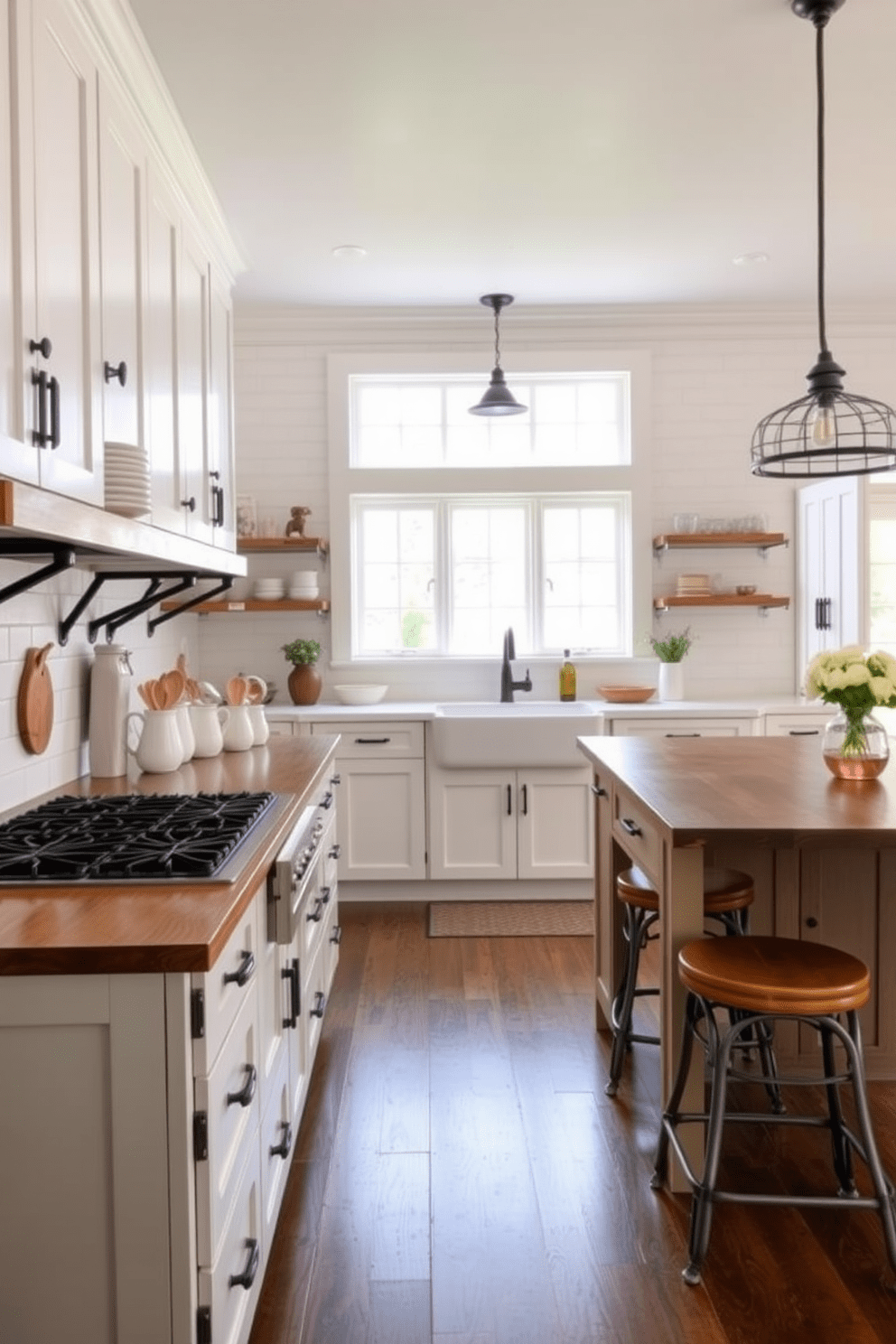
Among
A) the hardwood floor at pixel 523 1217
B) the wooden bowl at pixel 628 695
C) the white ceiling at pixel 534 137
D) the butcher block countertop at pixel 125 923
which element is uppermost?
the white ceiling at pixel 534 137

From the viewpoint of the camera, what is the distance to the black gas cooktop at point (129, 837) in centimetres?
184

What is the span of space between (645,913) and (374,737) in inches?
83.1

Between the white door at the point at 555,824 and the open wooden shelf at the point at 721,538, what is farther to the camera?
the open wooden shelf at the point at 721,538

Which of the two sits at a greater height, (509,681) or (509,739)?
(509,681)

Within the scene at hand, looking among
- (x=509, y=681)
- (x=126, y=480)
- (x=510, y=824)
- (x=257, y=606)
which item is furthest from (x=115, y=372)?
(x=509, y=681)

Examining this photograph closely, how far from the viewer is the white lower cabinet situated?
4.91 meters

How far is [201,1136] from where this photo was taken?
1497 mm

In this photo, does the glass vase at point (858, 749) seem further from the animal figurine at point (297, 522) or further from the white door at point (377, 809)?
the animal figurine at point (297, 522)

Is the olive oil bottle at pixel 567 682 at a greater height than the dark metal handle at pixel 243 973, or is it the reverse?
the olive oil bottle at pixel 567 682

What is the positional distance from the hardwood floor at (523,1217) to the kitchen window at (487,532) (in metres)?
2.48

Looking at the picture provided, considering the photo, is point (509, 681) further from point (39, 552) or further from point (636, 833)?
point (39, 552)

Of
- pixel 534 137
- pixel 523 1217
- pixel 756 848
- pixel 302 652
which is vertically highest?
pixel 534 137

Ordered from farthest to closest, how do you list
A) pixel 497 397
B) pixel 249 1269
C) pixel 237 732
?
pixel 497 397, pixel 237 732, pixel 249 1269

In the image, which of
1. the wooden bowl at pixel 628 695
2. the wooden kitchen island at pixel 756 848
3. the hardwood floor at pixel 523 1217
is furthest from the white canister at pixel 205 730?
the wooden bowl at pixel 628 695
